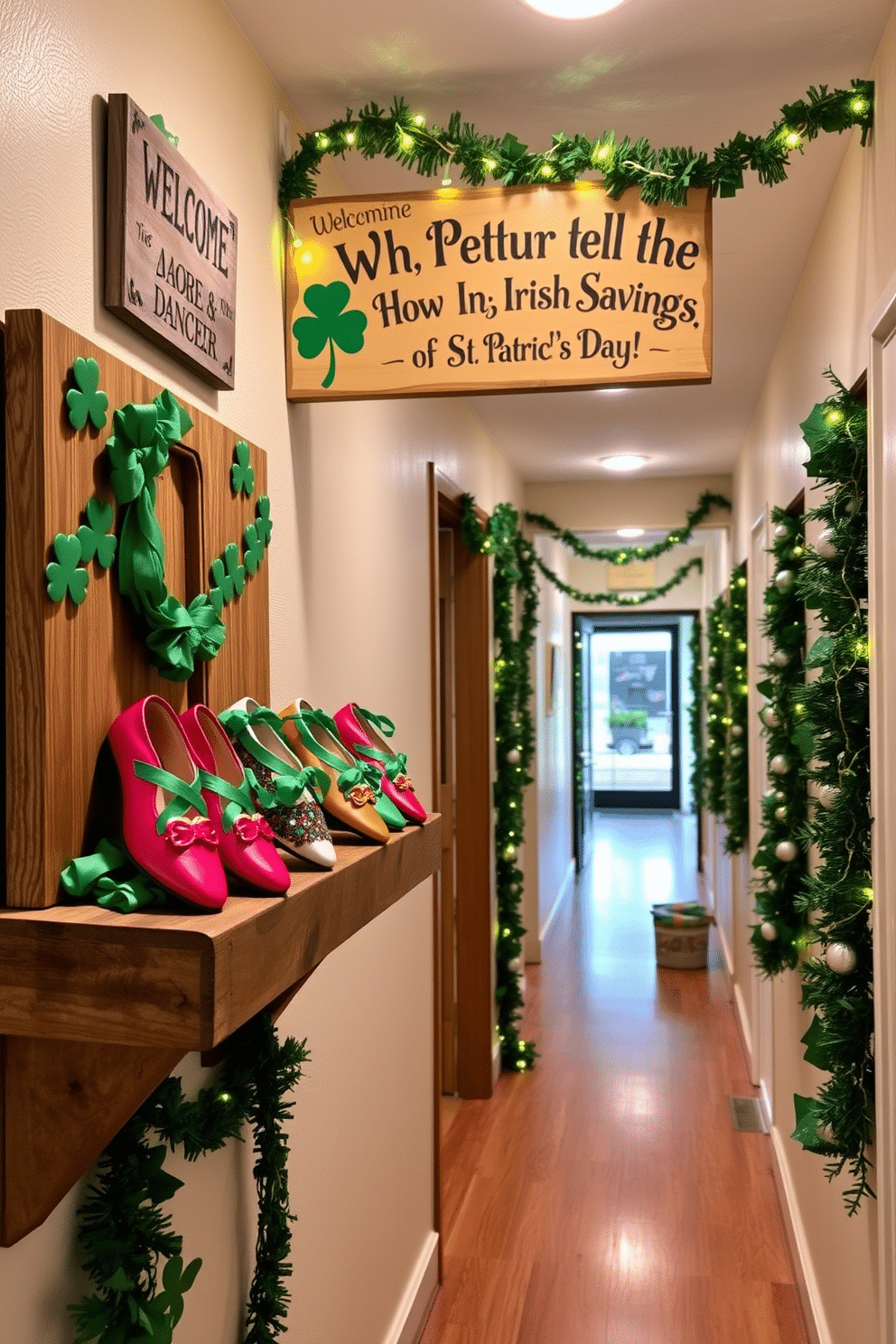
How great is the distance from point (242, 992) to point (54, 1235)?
46 cm

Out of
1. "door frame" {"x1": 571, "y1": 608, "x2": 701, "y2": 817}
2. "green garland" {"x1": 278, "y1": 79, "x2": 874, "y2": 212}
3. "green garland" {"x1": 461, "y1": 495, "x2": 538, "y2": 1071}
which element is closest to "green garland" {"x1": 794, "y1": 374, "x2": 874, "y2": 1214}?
"green garland" {"x1": 278, "y1": 79, "x2": 874, "y2": 212}

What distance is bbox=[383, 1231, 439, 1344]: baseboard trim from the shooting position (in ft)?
8.62

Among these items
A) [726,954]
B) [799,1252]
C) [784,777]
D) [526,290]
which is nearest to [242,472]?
[526,290]

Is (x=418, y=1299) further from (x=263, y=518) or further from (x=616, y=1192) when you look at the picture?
(x=263, y=518)

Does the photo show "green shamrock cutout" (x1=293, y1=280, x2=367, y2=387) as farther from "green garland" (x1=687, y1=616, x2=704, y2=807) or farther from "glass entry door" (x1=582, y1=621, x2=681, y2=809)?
"glass entry door" (x1=582, y1=621, x2=681, y2=809)

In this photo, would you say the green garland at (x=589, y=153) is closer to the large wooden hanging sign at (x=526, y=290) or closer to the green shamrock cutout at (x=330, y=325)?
the large wooden hanging sign at (x=526, y=290)

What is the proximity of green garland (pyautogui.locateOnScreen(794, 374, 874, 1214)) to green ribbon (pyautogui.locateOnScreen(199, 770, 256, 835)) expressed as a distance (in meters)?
1.26

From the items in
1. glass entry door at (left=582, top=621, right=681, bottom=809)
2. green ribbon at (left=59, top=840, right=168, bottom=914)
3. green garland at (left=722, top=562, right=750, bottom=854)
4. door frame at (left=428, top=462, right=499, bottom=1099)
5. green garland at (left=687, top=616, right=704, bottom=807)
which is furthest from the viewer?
glass entry door at (left=582, top=621, right=681, bottom=809)

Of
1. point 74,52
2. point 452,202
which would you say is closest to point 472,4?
point 452,202

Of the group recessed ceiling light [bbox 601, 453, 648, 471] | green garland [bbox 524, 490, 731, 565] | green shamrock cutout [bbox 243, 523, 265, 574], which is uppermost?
recessed ceiling light [bbox 601, 453, 648, 471]

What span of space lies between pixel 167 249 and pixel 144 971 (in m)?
0.93

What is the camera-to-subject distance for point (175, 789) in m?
1.03

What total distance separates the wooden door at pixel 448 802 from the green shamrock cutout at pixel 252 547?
109 inches

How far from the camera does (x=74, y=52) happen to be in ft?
4.14
